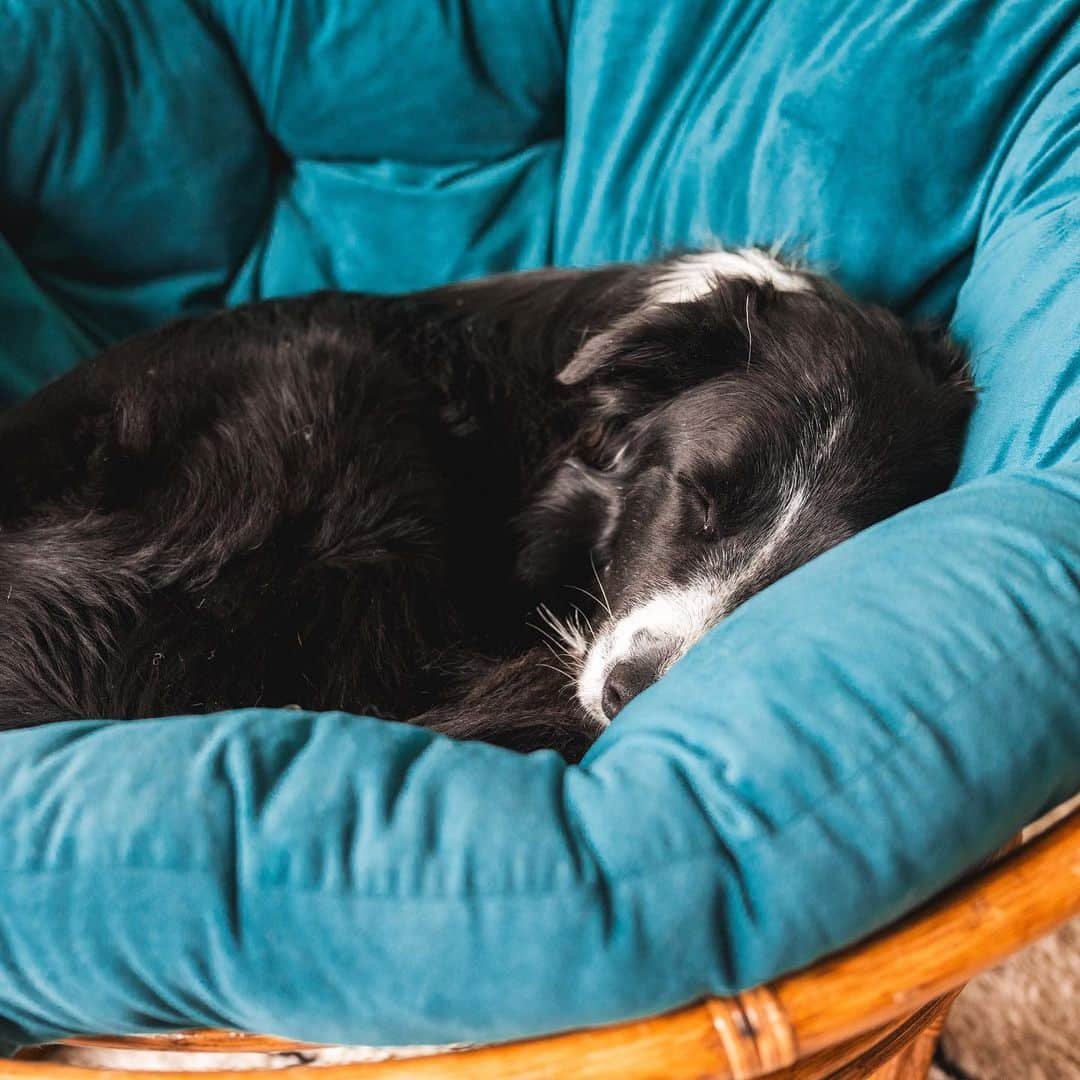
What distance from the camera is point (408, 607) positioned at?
5.69 ft

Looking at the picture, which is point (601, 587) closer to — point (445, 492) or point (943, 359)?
point (445, 492)

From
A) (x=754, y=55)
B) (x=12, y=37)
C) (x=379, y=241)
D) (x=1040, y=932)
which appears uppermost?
(x=754, y=55)

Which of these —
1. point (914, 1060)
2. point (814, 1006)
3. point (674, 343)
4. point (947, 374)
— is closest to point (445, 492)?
point (674, 343)

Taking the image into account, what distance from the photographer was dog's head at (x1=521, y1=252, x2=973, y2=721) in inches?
68.3

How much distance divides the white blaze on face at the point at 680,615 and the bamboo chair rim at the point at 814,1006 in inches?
26.7

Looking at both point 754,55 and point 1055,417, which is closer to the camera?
point 1055,417

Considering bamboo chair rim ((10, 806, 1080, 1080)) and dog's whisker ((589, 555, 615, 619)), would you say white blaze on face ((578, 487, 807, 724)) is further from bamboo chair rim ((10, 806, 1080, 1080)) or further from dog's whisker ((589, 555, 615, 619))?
bamboo chair rim ((10, 806, 1080, 1080))

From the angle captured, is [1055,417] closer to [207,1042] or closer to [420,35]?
[207,1042]

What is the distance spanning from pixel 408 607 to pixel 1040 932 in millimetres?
1027

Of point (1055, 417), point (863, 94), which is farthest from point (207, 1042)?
point (863, 94)

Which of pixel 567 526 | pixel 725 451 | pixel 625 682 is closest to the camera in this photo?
pixel 625 682

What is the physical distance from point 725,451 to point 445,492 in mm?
508

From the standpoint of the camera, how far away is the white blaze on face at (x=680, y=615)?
1683 mm

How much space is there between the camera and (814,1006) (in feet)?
3.22
